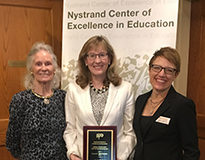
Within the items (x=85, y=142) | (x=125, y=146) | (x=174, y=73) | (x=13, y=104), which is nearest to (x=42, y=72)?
(x=13, y=104)

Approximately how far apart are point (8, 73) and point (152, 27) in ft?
5.60

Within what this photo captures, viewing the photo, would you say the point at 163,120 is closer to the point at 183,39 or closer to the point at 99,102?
the point at 99,102

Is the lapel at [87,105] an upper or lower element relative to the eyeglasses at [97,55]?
lower

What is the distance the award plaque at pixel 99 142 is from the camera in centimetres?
166

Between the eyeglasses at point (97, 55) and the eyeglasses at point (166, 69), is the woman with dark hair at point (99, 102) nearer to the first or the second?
the eyeglasses at point (97, 55)

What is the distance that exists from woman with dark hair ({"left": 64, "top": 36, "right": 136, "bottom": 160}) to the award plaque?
11cm

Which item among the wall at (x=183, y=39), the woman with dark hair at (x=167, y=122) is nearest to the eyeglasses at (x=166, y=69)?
the woman with dark hair at (x=167, y=122)

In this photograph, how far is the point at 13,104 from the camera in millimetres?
1821

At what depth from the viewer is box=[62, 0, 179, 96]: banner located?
2148 mm

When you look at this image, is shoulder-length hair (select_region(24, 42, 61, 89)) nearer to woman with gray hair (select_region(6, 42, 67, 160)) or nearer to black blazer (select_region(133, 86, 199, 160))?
woman with gray hair (select_region(6, 42, 67, 160))

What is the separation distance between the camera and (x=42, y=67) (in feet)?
6.08

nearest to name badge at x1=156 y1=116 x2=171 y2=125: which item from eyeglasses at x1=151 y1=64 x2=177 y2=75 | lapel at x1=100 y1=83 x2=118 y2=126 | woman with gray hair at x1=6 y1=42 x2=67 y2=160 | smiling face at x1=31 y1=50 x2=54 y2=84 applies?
eyeglasses at x1=151 y1=64 x2=177 y2=75

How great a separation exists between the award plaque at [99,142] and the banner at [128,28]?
0.73m

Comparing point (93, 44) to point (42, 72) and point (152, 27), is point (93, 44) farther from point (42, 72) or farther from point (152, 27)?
point (152, 27)
